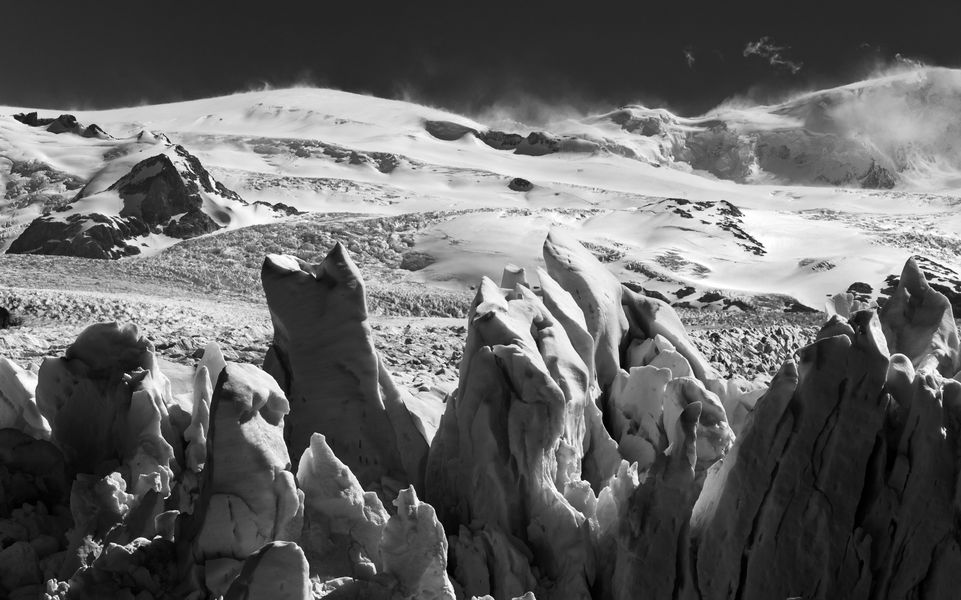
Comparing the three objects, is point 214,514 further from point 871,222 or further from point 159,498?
point 871,222

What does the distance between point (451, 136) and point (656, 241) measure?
99550 millimetres

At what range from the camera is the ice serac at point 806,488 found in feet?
32.2

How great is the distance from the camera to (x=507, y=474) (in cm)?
1208

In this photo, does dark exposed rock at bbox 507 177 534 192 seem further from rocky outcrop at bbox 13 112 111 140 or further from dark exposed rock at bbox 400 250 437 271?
dark exposed rock at bbox 400 250 437 271

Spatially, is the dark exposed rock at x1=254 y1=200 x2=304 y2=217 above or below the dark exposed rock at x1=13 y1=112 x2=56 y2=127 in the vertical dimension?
below

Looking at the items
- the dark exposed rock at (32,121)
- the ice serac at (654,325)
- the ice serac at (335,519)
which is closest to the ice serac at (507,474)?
the ice serac at (335,519)

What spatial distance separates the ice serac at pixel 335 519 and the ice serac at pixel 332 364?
2.70 meters

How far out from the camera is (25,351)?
62.6 feet

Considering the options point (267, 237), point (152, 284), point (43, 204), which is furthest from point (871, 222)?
point (43, 204)

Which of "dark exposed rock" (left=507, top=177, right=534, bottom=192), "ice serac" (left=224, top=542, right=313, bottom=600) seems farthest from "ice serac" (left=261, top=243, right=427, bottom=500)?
"dark exposed rock" (left=507, top=177, right=534, bottom=192)

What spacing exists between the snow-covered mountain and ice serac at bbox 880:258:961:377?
26038 mm

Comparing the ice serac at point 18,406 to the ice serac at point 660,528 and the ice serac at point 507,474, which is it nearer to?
the ice serac at point 507,474

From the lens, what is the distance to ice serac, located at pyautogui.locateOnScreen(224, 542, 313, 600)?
8.20 metres

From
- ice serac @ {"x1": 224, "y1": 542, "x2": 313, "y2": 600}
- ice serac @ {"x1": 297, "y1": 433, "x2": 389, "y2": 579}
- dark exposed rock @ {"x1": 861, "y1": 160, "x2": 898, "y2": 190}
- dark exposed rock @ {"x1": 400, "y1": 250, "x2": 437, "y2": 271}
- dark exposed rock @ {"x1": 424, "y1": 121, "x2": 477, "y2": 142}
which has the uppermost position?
ice serac @ {"x1": 224, "y1": 542, "x2": 313, "y2": 600}
